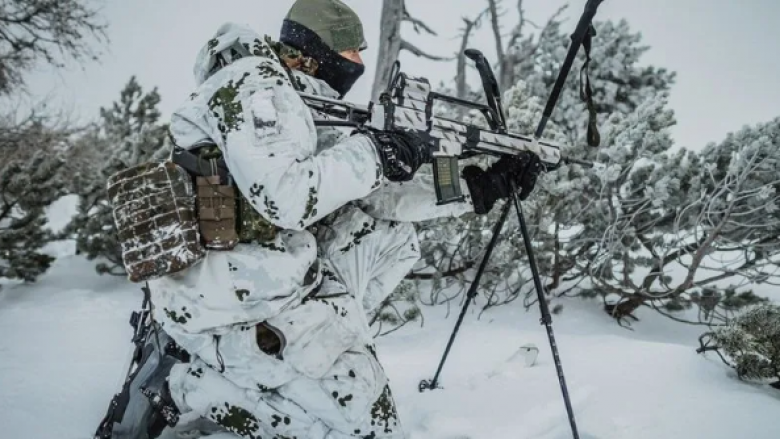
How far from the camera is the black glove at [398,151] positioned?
180cm

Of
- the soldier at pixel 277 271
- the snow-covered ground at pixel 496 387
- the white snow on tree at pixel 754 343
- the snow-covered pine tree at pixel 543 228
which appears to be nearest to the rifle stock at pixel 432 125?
the soldier at pixel 277 271

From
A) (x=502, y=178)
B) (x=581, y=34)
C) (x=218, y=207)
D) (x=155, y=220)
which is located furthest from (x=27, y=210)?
(x=581, y=34)

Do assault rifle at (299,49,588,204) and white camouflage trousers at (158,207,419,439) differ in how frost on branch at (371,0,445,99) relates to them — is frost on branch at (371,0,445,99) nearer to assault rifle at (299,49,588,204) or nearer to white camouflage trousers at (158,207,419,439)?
assault rifle at (299,49,588,204)

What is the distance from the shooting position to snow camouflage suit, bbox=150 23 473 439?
5.17 feet

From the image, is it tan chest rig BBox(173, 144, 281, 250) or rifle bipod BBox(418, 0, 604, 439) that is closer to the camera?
tan chest rig BBox(173, 144, 281, 250)

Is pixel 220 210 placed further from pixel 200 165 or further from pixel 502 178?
pixel 502 178

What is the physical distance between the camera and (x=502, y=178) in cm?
235

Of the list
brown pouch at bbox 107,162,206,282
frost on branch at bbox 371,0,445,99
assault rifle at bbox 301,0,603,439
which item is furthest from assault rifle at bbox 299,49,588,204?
frost on branch at bbox 371,0,445,99

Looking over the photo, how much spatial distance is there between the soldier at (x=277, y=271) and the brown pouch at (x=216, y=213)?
0.04m

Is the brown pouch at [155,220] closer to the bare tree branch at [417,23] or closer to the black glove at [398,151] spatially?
the black glove at [398,151]

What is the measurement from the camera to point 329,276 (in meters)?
2.05

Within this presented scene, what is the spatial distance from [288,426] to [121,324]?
2593mm

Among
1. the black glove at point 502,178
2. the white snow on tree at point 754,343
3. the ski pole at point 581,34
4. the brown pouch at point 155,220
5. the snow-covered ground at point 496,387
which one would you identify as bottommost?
the snow-covered ground at point 496,387

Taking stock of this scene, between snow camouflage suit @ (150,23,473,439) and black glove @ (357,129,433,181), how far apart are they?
0.05 metres
